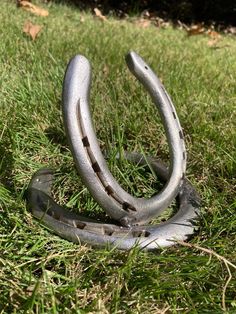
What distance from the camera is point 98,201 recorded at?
1547 mm

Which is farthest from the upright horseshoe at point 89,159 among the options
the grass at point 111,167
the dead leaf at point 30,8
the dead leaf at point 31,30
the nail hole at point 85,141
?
the dead leaf at point 30,8

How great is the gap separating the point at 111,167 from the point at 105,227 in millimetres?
337

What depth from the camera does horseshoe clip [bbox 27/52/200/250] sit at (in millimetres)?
1512

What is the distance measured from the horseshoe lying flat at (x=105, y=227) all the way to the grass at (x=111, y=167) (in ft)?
0.10

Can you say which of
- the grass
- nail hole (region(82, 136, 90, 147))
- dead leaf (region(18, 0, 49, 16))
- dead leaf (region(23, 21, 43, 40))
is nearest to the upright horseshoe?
nail hole (region(82, 136, 90, 147))

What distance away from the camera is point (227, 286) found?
140cm

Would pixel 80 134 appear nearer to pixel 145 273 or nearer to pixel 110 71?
pixel 145 273

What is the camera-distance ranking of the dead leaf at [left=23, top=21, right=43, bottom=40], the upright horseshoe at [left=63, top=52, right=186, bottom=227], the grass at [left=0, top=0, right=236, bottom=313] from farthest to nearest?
the dead leaf at [left=23, top=21, right=43, bottom=40], the upright horseshoe at [left=63, top=52, right=186, bottom=227], the grass at [left=0, top=0, right=236, bottom=313]

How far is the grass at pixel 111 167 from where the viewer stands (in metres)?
1.34

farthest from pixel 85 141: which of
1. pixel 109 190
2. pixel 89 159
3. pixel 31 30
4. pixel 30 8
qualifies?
pixel 30 8

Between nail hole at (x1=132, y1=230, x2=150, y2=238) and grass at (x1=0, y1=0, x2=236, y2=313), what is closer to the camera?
grass at (x1=0, y1=0, x2=236, y2=313)

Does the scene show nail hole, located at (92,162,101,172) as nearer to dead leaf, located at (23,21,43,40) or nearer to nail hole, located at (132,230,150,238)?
nail hole, located at (132,230,150,238)

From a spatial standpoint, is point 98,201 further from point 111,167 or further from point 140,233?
point 111,167

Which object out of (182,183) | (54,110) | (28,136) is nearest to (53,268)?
(182,183)
